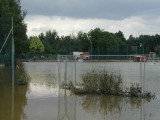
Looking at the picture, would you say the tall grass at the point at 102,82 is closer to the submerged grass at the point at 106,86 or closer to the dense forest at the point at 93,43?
the submerged grass at the point at 106,86

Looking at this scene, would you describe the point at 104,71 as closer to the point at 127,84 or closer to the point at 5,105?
the point at 127,84

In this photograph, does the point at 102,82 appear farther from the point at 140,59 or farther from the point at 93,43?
the point at 93,43

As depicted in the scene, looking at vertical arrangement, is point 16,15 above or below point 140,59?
above

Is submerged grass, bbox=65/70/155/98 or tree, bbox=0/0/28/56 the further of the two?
tree, bbox=0/0/28/56

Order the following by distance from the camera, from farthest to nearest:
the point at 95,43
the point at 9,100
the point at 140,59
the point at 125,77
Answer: the point at 95,43 < the point at 125,77 < the point at 140,59 < the point at 9,100

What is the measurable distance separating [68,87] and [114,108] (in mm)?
5815

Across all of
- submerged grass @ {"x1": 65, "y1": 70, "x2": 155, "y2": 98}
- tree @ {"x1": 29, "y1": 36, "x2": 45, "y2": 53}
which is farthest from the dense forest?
submerged grass @ {"x1": 65, "y1": 70, "x2": 155, "y2": 98}

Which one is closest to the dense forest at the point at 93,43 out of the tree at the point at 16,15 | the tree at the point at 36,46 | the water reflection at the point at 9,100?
the tree at the point at 36,46

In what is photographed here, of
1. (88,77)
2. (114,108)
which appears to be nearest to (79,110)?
(114,108)

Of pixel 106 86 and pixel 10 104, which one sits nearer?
pixel 10 104

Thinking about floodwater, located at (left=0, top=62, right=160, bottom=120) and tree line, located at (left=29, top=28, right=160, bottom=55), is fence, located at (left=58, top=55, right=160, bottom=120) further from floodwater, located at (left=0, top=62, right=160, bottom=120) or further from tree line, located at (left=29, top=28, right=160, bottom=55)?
tree line, located at (left=29, top=28, right=160, bottom=55)

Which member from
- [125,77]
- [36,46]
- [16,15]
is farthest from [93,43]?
[125,77]

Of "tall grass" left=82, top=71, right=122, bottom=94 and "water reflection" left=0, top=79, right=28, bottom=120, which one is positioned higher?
"tall grass" left=82, top=71, right=122, bottom=94

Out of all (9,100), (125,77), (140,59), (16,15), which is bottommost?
(9,100)
